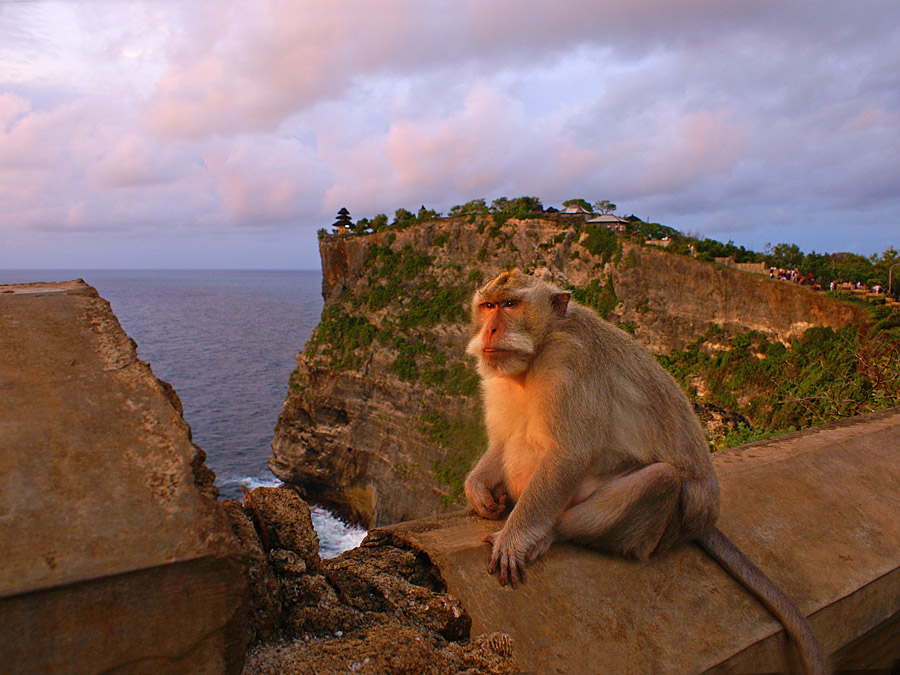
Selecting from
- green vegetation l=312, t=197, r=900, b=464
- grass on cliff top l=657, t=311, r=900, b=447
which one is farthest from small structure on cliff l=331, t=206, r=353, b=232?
grass on cliff top l=657, t=311, r=900, b=447

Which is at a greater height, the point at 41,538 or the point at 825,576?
the point at 41,538

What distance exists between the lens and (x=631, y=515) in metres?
2.54

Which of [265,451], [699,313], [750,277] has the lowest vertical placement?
[265,451]

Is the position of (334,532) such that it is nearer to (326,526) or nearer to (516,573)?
(326,526)

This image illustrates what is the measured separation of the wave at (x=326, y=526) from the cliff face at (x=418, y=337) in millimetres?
862

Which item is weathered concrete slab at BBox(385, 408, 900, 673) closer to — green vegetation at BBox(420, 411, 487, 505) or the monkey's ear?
the monkey's ear

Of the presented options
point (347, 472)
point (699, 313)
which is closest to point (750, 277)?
point (699, 313)

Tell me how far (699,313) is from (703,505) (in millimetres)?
→ 26606

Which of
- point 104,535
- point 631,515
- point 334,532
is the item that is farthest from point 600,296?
point 104,535

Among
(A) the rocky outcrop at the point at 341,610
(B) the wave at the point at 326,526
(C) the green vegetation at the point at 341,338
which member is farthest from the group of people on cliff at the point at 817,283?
(A) the rocky outcrop at the point at 341,610

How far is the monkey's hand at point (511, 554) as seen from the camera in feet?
7.57

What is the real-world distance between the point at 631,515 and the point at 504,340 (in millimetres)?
1000

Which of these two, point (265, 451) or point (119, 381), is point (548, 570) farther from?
point (265, 451)

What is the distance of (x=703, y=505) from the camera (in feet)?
8.88
